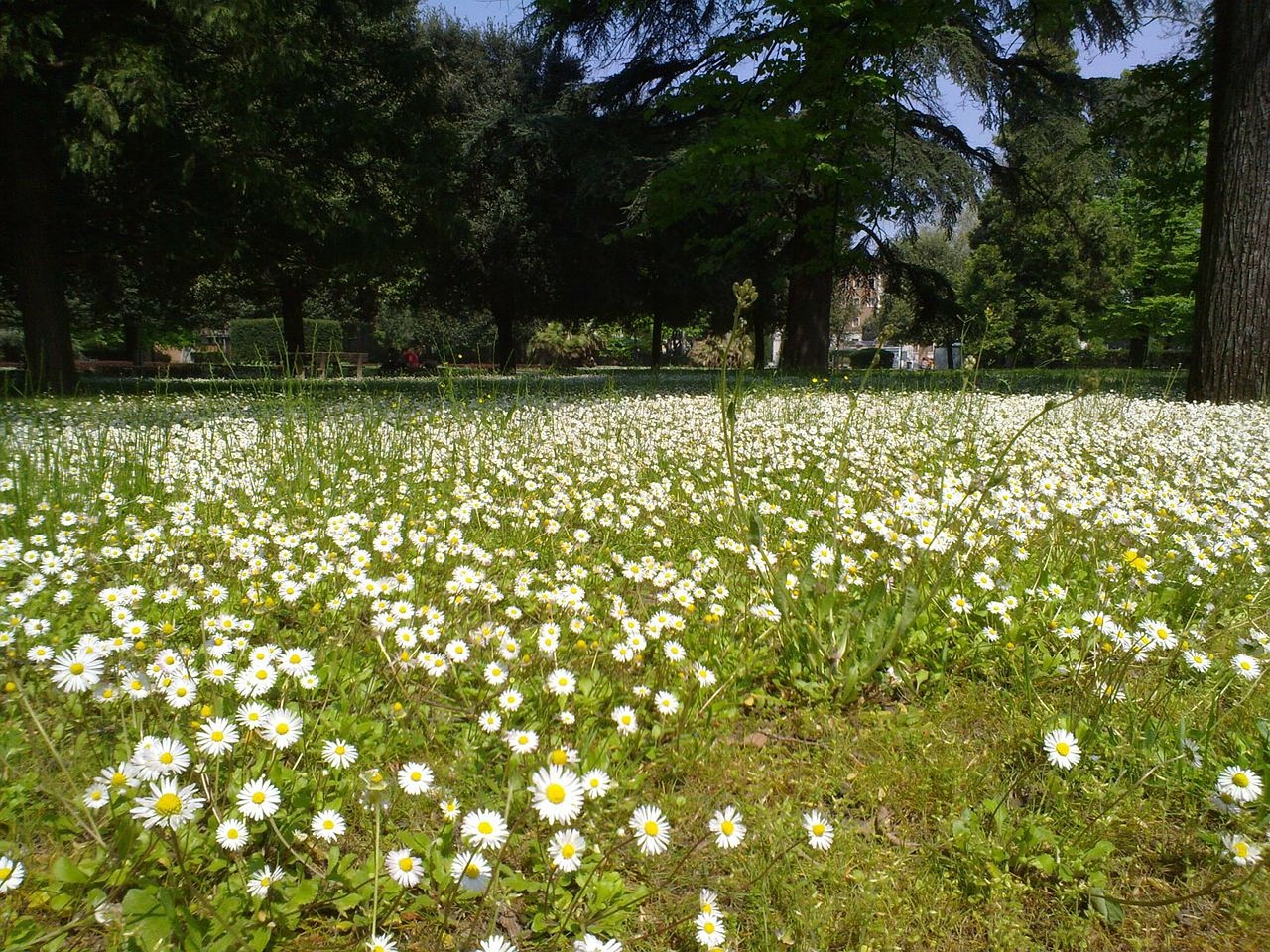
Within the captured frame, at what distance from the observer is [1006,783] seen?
6.90ft

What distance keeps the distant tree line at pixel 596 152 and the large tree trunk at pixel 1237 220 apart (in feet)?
0.09

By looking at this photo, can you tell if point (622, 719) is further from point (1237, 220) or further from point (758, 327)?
point (758, 327)

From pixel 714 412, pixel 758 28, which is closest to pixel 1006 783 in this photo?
pixel 714 412

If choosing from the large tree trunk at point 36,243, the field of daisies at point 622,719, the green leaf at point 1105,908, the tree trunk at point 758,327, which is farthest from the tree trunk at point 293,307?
the green leaf at point 1105,908

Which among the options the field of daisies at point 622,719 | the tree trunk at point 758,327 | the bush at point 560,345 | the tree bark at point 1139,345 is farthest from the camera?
the bush at point 560,345

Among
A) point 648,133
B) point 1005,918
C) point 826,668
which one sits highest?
point 648,133

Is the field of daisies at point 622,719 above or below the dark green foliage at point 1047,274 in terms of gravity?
below

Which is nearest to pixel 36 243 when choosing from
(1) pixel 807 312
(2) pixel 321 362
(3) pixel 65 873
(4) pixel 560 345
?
(2) pixel 321 362

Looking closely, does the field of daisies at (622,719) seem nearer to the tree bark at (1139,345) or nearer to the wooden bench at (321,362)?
the wooden bench at (321,362)

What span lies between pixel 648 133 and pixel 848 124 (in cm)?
724

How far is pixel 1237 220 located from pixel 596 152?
39.4ft

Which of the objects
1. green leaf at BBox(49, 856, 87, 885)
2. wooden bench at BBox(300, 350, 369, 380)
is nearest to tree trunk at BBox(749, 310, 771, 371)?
wooden bench at BBox(300, 350, 369, 380)

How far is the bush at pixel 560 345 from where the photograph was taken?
40656mm

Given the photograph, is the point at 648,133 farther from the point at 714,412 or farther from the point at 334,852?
the point at 334,852
